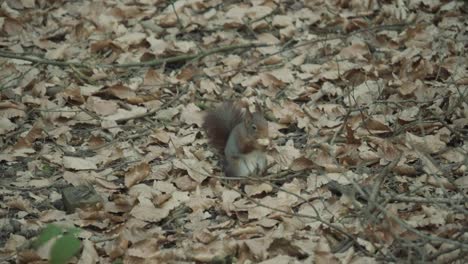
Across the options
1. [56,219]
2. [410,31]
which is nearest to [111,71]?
[56,219]

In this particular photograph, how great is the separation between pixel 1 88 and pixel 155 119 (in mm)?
1049

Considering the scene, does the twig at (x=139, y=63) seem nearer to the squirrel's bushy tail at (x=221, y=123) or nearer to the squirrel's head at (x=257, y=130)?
the squirrel's bushy tail at (x=221, y=123)

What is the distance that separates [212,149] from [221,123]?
1.00 ft

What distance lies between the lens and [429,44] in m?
4.97

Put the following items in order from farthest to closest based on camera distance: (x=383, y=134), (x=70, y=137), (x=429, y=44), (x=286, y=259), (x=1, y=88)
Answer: (x=429, y=44), (x=1, y=88), (x=70, y=137), (x=383, y=134), (x=286, y=259)

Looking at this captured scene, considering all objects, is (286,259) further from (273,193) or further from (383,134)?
(383,134)

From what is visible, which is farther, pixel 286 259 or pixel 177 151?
pixel 177 151

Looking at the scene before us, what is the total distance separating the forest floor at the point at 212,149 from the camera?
3.14 metres

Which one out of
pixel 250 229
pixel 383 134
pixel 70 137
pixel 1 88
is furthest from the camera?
pixel 1 88

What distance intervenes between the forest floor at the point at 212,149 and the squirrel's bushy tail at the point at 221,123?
0.16 meters

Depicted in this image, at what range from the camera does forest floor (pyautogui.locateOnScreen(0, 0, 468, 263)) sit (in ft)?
10.3

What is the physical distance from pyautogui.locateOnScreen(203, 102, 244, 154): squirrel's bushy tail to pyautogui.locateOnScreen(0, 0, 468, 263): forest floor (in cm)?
16

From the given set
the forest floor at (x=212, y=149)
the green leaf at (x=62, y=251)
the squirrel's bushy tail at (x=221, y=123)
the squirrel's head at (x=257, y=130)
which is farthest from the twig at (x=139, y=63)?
the green leaf at (x=62, y=251)

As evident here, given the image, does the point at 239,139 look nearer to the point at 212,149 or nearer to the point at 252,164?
the point at 252,164
